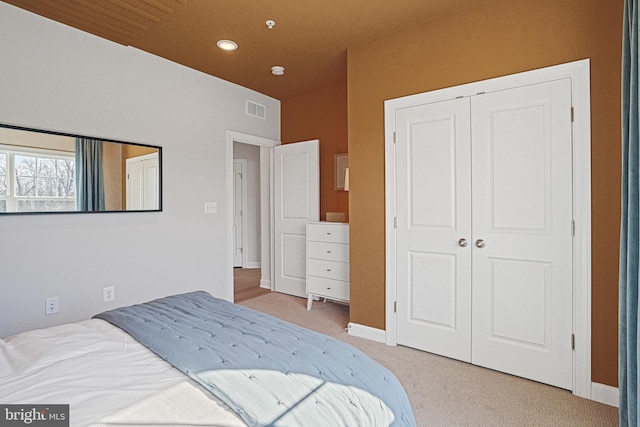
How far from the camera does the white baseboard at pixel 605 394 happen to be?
1.99 meters

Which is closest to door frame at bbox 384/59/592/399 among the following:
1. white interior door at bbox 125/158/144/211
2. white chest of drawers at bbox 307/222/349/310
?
white chest of drawers at bbox 307/222/349/310

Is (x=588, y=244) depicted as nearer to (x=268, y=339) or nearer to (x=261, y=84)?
(x=268, y=339)

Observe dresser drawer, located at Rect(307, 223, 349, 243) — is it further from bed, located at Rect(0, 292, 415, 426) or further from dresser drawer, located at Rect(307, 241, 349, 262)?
bed, located at Rect(0, 292, 415, 426)

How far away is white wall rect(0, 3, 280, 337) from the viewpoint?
2408 millimetres

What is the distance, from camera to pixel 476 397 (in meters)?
2.07

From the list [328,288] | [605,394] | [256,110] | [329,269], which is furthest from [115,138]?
[605,394]

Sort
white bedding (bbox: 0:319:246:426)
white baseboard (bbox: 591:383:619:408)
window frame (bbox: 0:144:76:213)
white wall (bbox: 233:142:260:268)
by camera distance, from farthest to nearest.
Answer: white wall (bbox: 233:142:260:268) < window frame (bbox: 0:144:76:213) < white baseboard (bbox: 591:383:619:408) < white bedding (bbox: 0:319:246:426)

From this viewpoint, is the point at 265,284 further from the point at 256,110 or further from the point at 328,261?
the point at 256,110

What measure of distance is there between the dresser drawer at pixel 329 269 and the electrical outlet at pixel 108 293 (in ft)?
6.28

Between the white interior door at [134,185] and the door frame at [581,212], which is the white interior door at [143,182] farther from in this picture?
the door frame at [581,212]

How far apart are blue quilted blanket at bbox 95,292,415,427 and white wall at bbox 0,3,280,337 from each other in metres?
1.38

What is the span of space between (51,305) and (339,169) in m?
3.05

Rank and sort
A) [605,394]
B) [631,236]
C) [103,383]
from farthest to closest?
[605,394]
[631,236]
[103,383]

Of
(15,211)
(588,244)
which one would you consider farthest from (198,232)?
(588,244)
